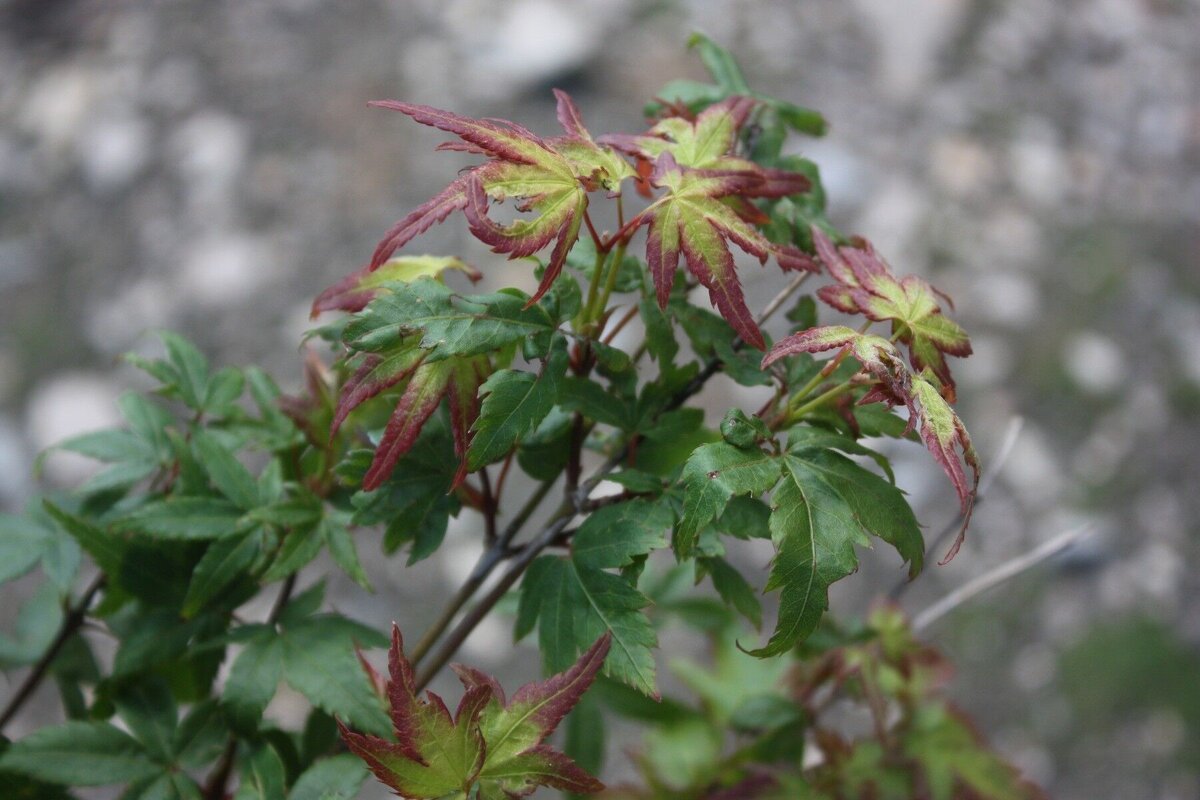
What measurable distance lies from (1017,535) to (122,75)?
227cm

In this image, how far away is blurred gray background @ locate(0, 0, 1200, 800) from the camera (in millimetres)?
1986

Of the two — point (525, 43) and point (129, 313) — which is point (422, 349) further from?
point (525, 43)

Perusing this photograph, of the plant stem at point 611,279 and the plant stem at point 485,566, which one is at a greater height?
the plant stem at point 611,279

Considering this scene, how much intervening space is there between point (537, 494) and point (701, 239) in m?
0.26

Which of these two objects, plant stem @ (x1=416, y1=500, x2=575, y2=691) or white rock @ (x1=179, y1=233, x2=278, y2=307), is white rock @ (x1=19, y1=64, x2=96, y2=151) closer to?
white rock @ (x1=179, y1=233, x2=278, y2=307)

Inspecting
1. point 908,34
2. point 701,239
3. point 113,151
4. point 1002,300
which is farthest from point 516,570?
point 908,34

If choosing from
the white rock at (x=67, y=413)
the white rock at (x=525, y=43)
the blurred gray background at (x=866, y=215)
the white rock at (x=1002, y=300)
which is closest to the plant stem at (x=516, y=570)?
the blurred gray background at (x=866, y=215)

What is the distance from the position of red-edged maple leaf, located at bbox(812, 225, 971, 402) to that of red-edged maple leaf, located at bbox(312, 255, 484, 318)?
0.25 meters

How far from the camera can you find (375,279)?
746 millimetres

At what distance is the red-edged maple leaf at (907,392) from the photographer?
591mm

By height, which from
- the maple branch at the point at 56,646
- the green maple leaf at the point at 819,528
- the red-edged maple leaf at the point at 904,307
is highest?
the red-edged maple leaf at the point at 904,307

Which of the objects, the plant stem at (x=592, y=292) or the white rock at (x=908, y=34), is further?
the white rock at (x=908, y=34)

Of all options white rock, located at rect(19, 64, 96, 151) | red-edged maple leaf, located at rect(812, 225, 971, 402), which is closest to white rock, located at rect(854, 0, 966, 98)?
white rock, located at rect(19, 64, 96, 151)

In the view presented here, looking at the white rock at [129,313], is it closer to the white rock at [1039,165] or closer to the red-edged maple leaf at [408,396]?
the red-edged maple leaf at [408,396]
